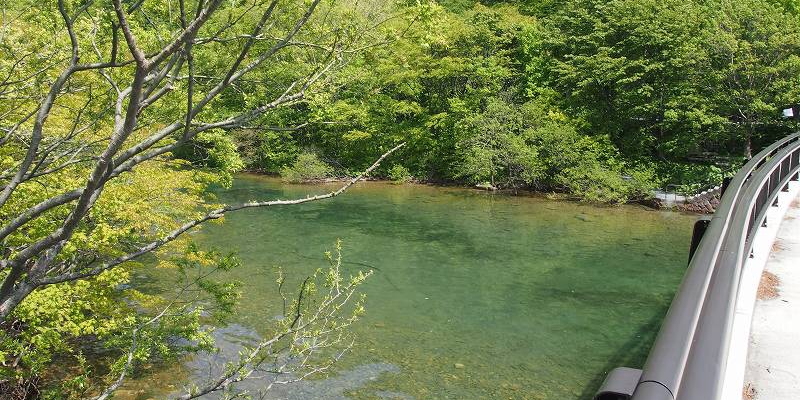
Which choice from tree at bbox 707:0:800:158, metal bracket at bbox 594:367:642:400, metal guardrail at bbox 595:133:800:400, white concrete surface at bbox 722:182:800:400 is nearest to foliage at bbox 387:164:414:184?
tree at bbox 707:0:800:158

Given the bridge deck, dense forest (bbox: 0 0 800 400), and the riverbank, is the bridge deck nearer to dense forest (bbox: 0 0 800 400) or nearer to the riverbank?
dense forest (bbox: 0 0 800 400)

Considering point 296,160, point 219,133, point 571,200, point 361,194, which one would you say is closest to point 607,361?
point 219,133

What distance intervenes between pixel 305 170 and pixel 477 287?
60.0 ft

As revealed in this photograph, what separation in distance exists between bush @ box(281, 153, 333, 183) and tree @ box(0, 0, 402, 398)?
19462mm

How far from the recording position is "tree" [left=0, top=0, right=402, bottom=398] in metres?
2.84

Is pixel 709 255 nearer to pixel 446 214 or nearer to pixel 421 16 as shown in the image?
pixel 421 16

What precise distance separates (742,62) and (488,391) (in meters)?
19.8

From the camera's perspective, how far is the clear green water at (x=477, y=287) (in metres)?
8.85

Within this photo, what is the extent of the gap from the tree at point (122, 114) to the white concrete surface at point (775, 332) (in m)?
2.16

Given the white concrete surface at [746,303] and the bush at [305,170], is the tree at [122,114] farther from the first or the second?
the bush at [305,170]

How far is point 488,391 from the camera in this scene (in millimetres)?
8359

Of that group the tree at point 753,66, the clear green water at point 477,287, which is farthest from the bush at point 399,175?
the tree at point 753,66

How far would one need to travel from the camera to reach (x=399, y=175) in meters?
30.3

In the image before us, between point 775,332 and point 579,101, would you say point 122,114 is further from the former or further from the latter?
point 579,101
